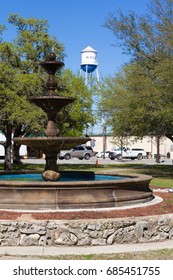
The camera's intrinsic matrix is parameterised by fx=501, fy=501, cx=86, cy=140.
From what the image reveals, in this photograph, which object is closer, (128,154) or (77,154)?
(77,154)

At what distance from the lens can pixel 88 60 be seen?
85.6m

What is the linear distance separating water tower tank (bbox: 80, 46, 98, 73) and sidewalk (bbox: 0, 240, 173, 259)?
75909mm

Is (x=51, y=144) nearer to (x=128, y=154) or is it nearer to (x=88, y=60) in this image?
(x=128, y=154)

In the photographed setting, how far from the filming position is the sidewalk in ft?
31.3

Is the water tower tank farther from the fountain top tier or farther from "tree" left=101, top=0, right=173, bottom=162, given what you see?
the fountain top tier

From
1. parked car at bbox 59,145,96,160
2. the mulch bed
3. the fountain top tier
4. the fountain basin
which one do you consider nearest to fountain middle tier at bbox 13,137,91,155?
the fountain top tier

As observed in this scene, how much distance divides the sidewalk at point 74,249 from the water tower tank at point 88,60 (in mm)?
75909

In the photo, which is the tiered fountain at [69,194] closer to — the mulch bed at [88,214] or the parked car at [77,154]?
the mulch bed at [88,214]

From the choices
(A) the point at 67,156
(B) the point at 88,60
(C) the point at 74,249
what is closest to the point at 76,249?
(C) the point at 74,249

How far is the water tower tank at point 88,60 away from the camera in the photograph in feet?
279

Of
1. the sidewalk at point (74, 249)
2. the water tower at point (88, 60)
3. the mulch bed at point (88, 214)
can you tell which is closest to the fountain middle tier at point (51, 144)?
the mulch bed at point (88, 214)

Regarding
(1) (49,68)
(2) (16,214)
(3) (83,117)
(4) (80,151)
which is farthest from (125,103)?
(4) (80,151)

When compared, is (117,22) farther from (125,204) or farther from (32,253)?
(32,253)

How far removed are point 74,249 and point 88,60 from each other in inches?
3040
